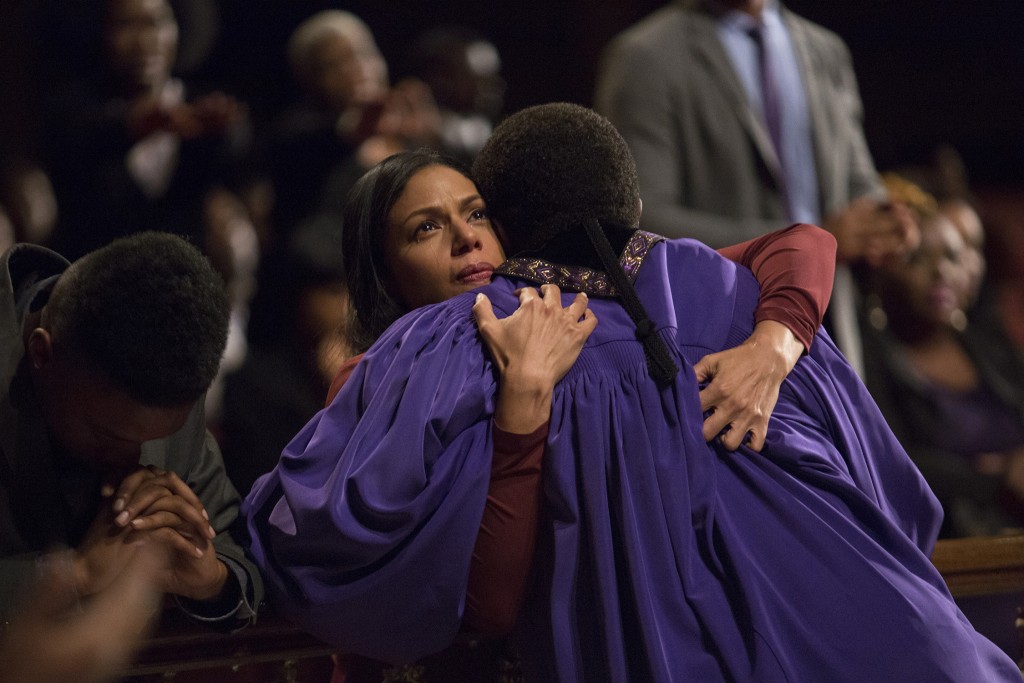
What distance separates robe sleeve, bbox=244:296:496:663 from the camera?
5.44 feet

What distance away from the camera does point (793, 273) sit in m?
1.91

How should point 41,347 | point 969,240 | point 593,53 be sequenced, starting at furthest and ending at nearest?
1. point 593,53
2. point 969,240
3. point 41,347

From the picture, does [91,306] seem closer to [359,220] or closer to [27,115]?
[359,220]

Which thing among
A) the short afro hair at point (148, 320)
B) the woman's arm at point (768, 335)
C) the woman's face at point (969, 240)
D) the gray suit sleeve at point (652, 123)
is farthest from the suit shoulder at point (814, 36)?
the short afro hair at point (148, 320)

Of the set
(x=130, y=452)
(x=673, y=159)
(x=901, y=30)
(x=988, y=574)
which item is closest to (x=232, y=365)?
(x=673, y=159)

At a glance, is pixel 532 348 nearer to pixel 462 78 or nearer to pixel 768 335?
pixel 768 335

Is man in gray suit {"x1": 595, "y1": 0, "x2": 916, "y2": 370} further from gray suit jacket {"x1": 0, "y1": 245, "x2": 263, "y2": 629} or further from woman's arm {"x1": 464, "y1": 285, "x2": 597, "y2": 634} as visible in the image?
gray suit jacket {"x1": 0, "y1": 245, "x2": 263, "y2": 629}

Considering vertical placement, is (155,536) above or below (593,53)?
above

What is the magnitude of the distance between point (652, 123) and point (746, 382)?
55.3 inches

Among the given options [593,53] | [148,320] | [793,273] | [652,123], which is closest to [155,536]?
[148,320]

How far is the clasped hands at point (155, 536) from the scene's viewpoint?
1.68 metres

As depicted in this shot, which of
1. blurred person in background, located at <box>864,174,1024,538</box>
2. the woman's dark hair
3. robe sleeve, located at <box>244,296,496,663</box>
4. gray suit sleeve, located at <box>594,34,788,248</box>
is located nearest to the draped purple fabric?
robe sleeve, located at <box>244,296,496,663</box>

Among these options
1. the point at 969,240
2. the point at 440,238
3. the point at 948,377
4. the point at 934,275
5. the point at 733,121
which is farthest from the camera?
the point at 969,240

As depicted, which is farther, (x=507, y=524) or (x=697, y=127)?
(x=697, y=127)
